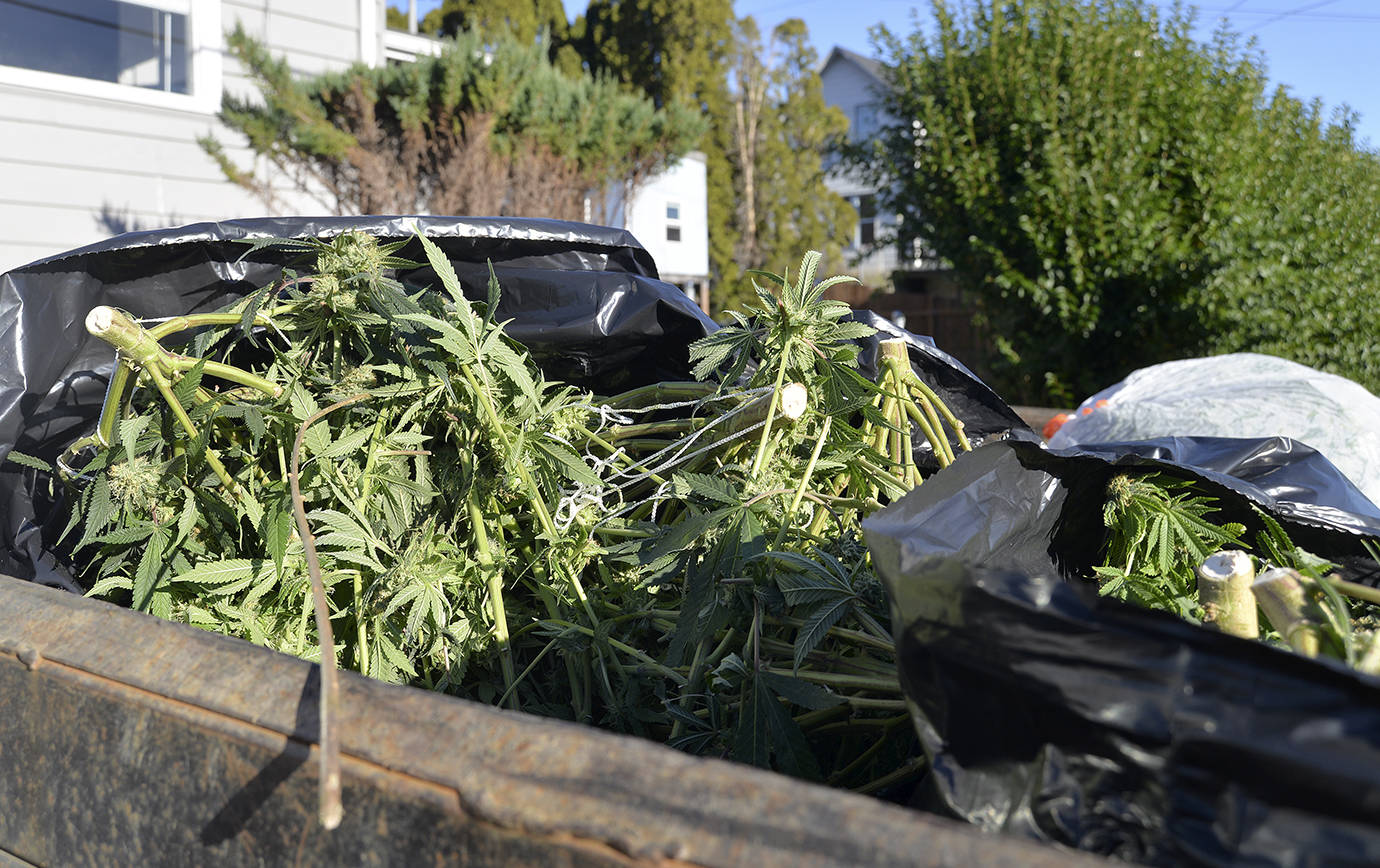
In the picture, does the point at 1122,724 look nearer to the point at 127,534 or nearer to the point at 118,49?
the point at 127,534

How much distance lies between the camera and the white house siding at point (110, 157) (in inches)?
229

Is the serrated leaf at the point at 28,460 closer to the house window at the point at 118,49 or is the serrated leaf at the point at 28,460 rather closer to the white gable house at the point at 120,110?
the white gable house at the point at 120,110

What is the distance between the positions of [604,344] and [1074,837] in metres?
1.55

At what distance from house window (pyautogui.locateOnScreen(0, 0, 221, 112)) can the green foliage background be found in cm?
533

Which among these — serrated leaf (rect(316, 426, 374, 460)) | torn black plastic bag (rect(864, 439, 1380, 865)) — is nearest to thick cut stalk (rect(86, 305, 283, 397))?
serrated leaf (rect(316, 426, 374, 460))

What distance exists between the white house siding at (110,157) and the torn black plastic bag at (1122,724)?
6577mm

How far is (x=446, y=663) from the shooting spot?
1.44 metres

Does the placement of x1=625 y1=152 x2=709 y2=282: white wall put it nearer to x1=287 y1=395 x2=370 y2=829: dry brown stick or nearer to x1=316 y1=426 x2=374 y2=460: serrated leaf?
x1=316 y1=426 x2=374 y2=460: serrated leaf

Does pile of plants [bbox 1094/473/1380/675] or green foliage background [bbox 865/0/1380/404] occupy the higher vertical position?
green foliage background [bbox 865/0/1380/404]

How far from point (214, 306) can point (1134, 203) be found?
20.2 ft

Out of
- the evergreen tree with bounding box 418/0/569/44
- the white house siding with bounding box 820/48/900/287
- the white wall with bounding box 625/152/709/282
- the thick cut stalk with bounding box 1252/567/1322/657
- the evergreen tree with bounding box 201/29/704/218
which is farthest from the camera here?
the white house siding with bounding box 820/48/900/287

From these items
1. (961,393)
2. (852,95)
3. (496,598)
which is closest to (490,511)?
(496,598)

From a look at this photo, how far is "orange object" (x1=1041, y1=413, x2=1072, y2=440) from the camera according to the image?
357 cm

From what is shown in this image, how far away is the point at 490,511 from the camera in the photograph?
1.61m
